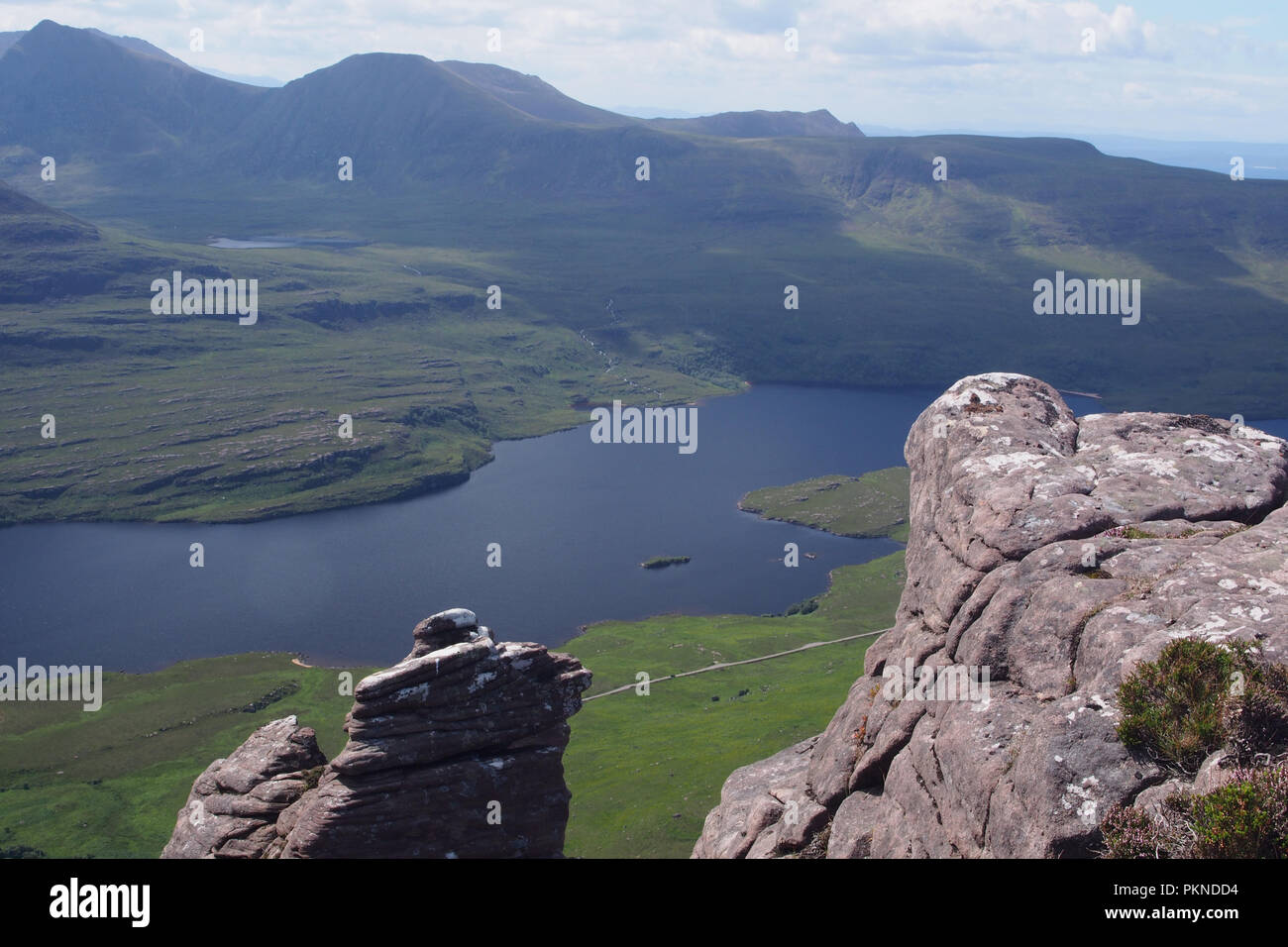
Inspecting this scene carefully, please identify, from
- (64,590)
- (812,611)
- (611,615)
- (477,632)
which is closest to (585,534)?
(611,615)

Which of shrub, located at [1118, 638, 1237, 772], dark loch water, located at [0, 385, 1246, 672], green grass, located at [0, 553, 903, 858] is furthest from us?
dark loch water, located at [0, 385, 1246, 672]

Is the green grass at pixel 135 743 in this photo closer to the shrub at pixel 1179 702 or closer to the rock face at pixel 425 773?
the rock face at pixel 425 773

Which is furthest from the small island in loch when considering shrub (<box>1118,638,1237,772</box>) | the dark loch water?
shrub (<box>1118,638,1237,772</box>)

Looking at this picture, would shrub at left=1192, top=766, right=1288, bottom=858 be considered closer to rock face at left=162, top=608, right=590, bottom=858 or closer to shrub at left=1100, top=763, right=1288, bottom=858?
shrub at left=1100, top=763, right=1288, bottom=858

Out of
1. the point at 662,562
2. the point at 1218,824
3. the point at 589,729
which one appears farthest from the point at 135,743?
the point at 1218,824

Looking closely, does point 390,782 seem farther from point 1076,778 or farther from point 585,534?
point 585,534

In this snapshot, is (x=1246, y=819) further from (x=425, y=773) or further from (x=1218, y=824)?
(x=425, y=773)

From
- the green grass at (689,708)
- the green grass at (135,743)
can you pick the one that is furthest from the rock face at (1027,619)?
the green grass at (135,743)
